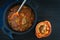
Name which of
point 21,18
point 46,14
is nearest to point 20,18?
point 21,18

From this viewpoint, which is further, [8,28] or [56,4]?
[56,4]

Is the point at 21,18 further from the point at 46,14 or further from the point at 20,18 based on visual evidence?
the point at 46,14

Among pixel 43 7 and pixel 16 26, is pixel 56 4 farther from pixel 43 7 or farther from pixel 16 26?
pixel 16 26

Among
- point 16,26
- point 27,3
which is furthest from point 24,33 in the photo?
point 27,3
